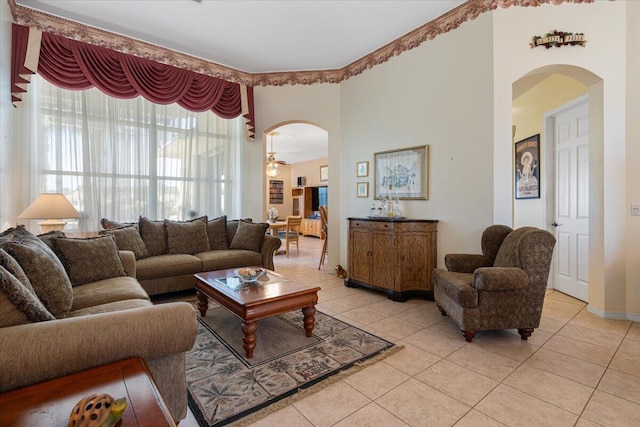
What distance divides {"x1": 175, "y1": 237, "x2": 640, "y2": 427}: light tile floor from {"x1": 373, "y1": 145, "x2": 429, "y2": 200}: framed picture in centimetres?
162

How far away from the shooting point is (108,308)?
1.98m

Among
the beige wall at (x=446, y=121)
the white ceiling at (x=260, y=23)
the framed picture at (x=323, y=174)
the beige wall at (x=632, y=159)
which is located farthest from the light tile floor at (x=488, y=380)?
the framed picture at (x=323, y=174)

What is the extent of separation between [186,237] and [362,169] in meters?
2.74

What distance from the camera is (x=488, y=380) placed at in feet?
6.52

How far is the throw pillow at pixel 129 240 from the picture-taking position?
3.56 metres

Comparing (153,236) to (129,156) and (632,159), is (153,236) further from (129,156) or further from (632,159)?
(632,159)

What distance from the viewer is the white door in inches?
139

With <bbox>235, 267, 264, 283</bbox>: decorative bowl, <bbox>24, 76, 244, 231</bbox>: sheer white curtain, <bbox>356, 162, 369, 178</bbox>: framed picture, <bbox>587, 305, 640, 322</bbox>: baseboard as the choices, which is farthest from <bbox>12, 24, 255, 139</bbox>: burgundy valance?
<bbox>587, 305, 640, 322</bbox>: baseboard

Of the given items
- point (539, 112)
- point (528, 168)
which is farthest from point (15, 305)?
point (539, 112)

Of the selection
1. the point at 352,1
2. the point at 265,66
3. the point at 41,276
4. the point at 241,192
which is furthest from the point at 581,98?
the point at 41,276

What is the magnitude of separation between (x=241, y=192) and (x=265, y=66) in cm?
211

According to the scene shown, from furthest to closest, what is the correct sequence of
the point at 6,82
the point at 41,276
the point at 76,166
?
the point at 76,166
the point at 6,82
the point at 41,276

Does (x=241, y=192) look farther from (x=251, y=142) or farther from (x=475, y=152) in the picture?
(x=475, y=152)

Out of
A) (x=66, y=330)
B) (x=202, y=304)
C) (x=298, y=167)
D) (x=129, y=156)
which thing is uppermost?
(x=298, y=167)
